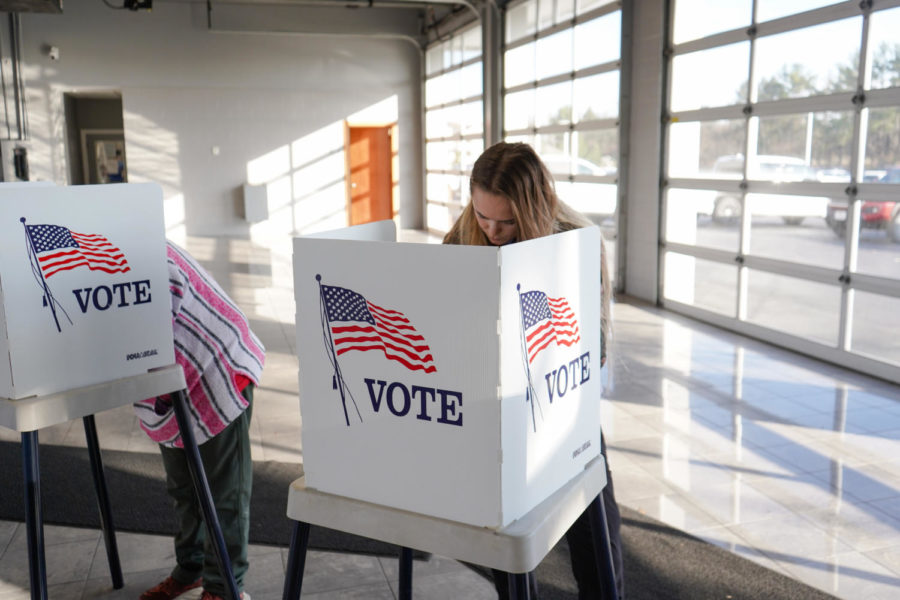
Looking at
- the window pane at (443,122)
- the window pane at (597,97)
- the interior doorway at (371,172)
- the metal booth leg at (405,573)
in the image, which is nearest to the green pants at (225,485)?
the metal booth leg at (405,573)

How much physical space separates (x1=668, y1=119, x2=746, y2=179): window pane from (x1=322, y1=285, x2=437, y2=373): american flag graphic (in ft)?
20.4

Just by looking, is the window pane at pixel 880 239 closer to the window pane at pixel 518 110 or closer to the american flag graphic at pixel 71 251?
the american flag graphic at pixel 71 251

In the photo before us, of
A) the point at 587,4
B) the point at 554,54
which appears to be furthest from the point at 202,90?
the point at 587,4

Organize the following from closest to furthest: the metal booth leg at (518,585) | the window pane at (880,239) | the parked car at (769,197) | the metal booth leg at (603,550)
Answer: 1. the metal booth leg at (518,585)
2. the metal booth leg at (603,550)
3. the window pane at (880,239)
4. the parked car at (769,197)

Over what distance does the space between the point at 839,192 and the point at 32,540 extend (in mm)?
5613

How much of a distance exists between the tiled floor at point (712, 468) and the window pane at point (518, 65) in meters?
5.59

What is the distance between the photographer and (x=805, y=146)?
5.98 meters

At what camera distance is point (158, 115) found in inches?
568

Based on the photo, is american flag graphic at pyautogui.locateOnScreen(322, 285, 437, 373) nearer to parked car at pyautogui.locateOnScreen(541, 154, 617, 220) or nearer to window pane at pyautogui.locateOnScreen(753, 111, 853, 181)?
window pane at pyautogui.locateOnScreen(753, 111, 853, 181)

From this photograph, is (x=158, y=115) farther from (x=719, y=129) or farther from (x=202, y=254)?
(x=719, y=129)

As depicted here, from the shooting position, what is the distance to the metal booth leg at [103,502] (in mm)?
2400

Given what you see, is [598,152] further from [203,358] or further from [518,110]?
[203,358]

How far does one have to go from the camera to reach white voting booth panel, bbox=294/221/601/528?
3.81 ft

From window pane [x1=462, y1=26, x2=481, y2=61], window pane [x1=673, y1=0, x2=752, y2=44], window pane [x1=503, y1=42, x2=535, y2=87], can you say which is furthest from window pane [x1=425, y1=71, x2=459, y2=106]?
window pane [x1=673, y1=0, x2=752, y2=44]
